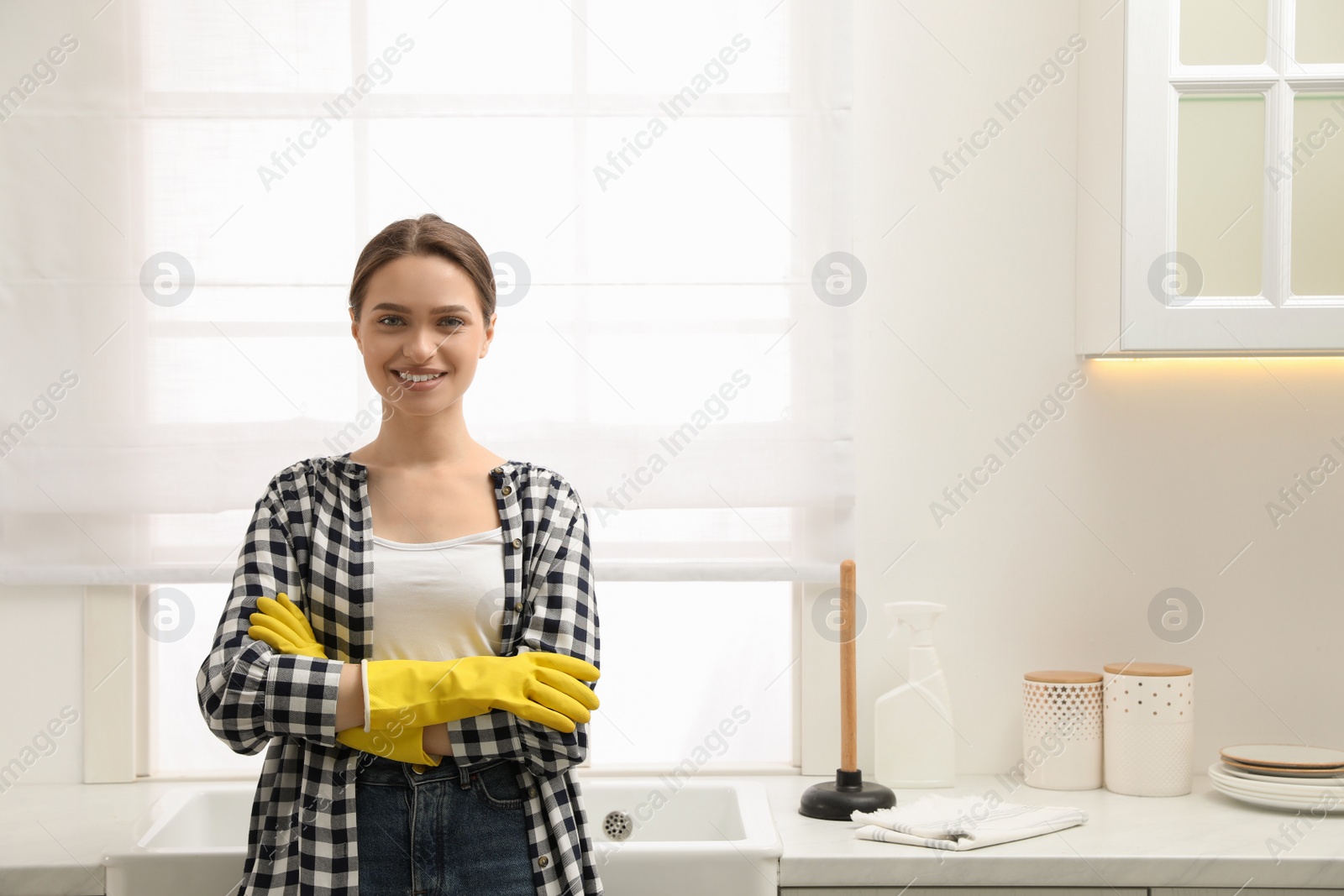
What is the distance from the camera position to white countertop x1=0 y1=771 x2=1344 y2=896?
1406 mm

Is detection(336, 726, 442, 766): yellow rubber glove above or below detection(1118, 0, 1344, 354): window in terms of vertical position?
below

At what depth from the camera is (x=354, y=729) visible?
1.12 meters

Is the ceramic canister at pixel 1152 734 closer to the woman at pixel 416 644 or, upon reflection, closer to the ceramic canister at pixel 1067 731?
the ceramic canister at pixel 1067 731

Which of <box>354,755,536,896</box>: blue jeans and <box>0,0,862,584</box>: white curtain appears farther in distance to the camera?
<box>0,0,862,584</box>: white curtain

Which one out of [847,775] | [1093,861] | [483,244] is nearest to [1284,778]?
[1093,861]

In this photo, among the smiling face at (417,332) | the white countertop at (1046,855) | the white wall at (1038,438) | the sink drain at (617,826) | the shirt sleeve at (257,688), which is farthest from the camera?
the white wall at (1038,438)

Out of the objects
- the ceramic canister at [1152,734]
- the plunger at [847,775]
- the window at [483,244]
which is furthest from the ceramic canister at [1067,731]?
the window at [483,244]

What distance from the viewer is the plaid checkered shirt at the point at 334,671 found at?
1111 mm

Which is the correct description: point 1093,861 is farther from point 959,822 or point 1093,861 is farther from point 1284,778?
point 1284,778

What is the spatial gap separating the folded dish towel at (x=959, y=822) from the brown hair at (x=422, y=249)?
87cm

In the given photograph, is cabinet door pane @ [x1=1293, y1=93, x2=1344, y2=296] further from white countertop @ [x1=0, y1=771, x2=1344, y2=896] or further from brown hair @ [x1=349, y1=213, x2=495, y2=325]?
brown hair @ [x1=349, y1=213, x2=495, y2=325]

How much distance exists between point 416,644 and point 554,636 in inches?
5.8

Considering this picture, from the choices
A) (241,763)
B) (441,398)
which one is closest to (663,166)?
(441,398)

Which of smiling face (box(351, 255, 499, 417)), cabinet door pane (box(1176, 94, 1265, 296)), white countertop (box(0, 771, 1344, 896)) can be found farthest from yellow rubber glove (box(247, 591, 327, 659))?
cabinet door pane (box(1176, 94, 1265, 296))
